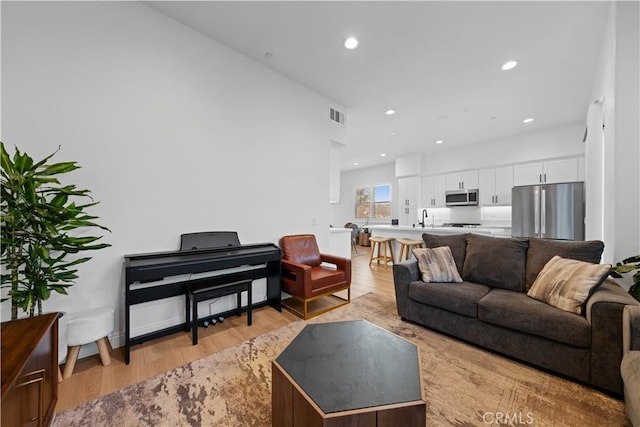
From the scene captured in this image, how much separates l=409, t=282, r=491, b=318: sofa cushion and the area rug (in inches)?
13.9

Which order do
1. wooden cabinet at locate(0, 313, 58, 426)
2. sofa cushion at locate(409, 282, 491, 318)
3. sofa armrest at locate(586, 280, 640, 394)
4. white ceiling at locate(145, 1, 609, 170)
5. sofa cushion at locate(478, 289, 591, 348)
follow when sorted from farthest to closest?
white ceiling at locate(145, 1, 609, 170), sofa cushion at locate(409, 282, 491, 318), sofa cushion at locate(478, 289, 591, 348), sofa armrest at locate(586, 280, 640, 394), wooden cabinet at locate(0, 313, 58, 426)

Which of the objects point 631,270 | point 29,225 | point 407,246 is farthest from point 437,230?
point 29,225

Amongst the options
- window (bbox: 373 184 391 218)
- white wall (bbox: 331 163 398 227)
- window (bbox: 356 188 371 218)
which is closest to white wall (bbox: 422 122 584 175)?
white wall (bbox: 331 163 398 227)

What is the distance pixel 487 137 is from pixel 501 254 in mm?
4563

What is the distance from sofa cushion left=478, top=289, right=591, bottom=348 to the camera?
1675mm

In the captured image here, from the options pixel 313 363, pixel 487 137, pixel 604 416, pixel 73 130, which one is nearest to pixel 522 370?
pixel 604 416

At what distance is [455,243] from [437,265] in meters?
0.44

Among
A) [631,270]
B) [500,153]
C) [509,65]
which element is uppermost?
[509,65]

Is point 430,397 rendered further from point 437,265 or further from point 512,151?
point 512,151

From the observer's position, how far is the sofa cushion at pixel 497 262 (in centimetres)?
237

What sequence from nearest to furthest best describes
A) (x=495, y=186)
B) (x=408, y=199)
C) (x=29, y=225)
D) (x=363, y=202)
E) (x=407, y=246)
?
(x=29, y=225) → (x=407, y=246) → (x=495, y=186) → (x=408, y=199) → (x=363, y=202)

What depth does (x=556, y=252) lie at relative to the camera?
7.36 ft

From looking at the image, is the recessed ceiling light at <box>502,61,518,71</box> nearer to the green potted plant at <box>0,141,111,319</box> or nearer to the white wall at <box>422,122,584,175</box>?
the white wall at <box>422,122,584,175</box>

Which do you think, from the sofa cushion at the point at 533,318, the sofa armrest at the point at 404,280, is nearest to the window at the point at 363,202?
the sofa armrest at the point at 404,280
